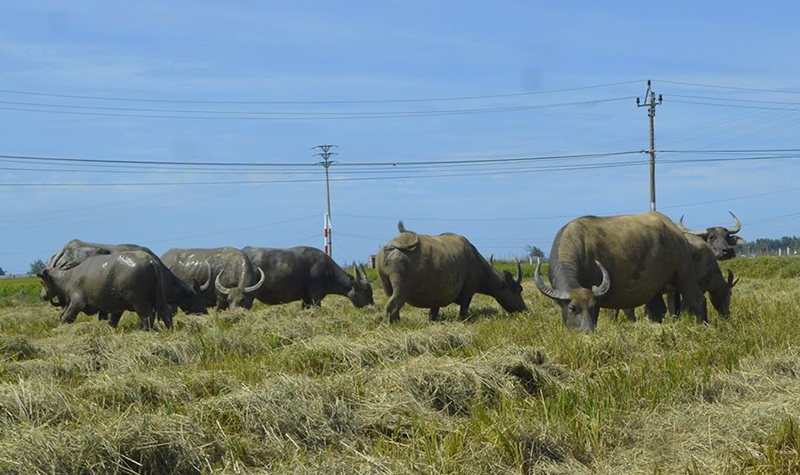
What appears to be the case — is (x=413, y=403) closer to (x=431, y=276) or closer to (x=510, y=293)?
(x=431, y=276)

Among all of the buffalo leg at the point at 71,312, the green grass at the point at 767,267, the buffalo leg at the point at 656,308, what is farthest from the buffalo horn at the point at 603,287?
the green grass at the point at 767,267

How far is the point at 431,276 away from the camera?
50.4 ft

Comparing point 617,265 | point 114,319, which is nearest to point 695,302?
point 617,265

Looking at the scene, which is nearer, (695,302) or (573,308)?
(573,308)

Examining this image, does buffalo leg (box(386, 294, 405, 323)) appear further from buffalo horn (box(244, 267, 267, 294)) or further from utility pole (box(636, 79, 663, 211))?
utility pole (box(636, 79, 663, 211))

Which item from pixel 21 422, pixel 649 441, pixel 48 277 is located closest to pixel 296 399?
pixel 21 422

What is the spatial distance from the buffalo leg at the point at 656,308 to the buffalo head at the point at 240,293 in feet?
26.1

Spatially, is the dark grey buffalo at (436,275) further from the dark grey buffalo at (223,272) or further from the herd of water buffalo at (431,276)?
the dark grey buffalo at (223,272)

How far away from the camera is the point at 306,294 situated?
2105cm

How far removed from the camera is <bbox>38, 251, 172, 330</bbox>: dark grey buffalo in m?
14.5

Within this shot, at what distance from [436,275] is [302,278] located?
6.04m

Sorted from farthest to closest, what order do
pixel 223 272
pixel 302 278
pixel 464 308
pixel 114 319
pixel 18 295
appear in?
pixel 18 295 → pixel 302 278 → pixel 223 272 → pixel 464 308 → pixel 114 319

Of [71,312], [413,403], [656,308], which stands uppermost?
[413,403]

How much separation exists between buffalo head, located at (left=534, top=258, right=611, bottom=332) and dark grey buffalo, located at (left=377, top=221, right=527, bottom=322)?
3.63 meters
